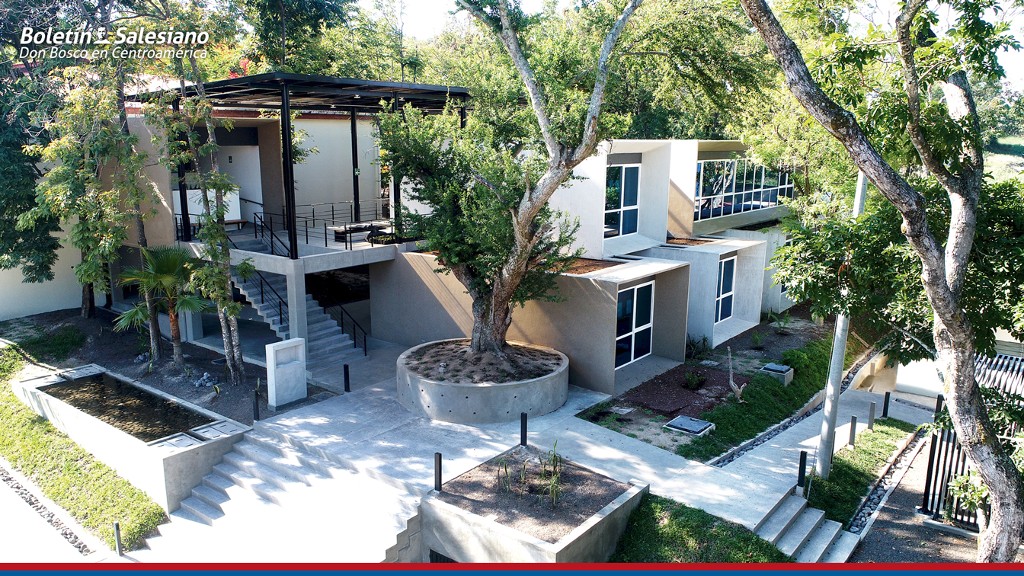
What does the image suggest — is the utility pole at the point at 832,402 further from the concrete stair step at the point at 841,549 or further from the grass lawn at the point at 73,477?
the grass lawn at the point at 73,477

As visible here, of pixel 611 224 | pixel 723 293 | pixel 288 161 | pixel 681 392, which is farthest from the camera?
pixel 723 293

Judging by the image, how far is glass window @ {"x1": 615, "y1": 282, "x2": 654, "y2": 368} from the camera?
1608 cm

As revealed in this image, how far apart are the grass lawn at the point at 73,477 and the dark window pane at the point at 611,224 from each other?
12.4 m

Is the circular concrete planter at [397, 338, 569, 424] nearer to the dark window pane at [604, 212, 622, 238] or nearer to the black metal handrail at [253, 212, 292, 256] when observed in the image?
the black metal handrail at [253, 212, 292, 256]

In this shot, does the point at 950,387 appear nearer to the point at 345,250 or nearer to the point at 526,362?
the point at 526,362

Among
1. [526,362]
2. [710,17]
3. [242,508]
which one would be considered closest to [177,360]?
[242,508]

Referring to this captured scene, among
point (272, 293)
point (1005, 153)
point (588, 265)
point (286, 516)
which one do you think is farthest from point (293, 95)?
point (1005, 153)

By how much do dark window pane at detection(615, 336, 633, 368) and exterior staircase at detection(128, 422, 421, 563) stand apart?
280 inches

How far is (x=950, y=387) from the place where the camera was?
7430 mm

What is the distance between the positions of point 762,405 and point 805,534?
5058 millimetres

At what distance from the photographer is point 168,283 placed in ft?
49.6

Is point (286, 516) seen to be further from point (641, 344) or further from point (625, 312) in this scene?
point (641, 344)

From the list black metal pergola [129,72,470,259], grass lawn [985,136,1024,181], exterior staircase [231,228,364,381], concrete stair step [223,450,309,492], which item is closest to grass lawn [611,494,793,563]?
concrete stair step [223,450,309,492]

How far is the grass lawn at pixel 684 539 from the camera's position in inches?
352
